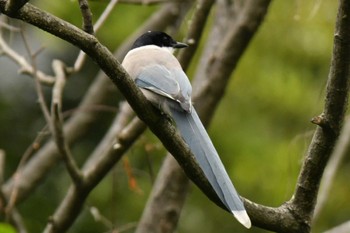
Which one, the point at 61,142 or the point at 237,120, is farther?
the point at 237,120

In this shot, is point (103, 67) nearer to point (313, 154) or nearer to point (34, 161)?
point (313, 154)

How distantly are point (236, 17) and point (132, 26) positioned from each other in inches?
107

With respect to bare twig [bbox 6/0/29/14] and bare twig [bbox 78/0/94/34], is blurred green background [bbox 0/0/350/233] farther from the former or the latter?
bare twig [bbox 6/0/29/14]

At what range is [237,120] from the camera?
29.9ft

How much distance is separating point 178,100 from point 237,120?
5416mm

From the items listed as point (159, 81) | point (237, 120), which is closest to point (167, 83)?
point (159, 81)

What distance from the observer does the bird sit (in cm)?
318

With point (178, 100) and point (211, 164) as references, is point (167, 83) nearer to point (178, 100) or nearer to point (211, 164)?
point (178, 100)

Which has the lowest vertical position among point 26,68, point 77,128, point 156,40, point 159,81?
point 77,128

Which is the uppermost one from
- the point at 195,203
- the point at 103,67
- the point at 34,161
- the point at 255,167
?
the point at 103,67

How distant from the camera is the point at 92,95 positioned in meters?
6.35

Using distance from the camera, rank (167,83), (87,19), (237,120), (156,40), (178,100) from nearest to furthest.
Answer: (87,19)
(178,100)
(167,83)
(156,40)
(237,120)

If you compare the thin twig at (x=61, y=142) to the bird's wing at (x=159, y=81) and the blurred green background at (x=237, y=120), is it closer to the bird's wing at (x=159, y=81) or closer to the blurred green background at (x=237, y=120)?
the bird's wing at (x=159, y=81)

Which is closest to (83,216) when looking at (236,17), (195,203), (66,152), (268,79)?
(195,203)
